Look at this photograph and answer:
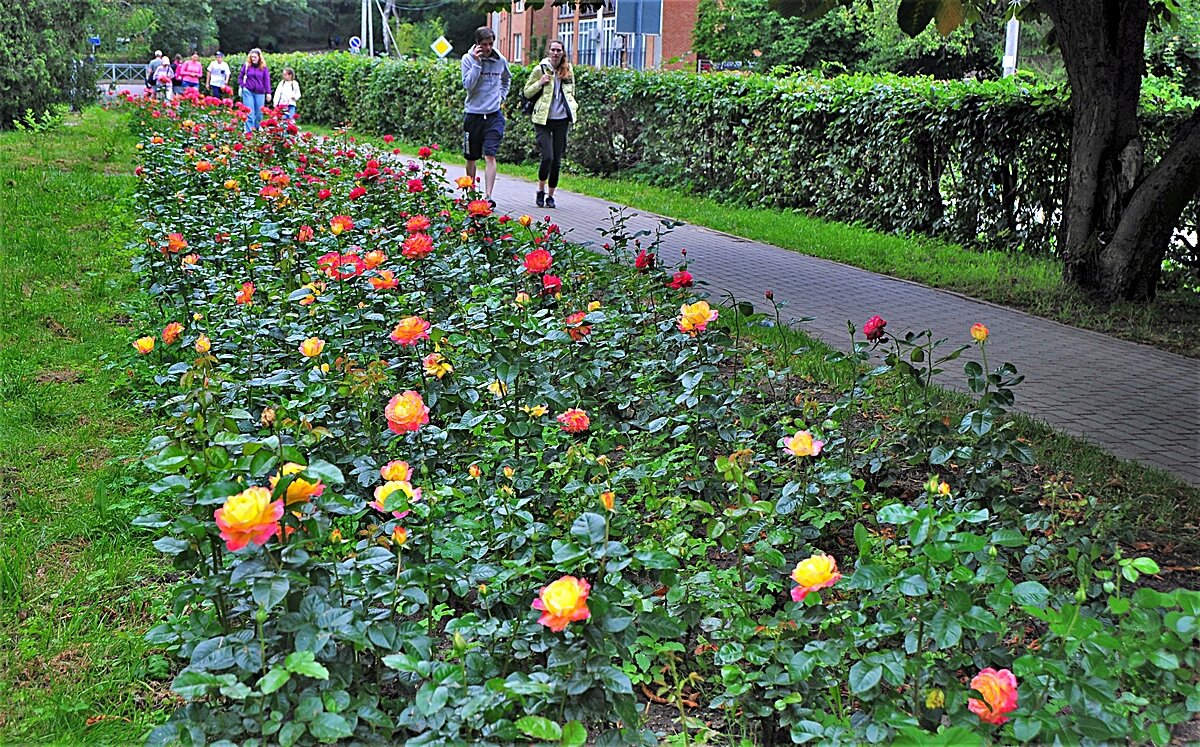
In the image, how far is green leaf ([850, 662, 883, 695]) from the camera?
2.42m

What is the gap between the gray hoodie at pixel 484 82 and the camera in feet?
37.4

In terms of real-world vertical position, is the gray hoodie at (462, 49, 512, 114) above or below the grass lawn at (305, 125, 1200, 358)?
above

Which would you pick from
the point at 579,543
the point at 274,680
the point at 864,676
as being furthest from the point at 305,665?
the point at 864,676

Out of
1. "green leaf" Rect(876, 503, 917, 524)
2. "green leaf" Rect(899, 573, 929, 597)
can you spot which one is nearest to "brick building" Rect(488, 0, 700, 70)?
"green leaf" Rect(876, 503, 917, 524)

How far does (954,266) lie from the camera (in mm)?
9539

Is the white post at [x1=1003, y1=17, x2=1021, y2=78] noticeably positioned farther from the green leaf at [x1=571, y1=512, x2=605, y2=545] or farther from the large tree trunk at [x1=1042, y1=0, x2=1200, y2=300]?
the green leaf at [x1=571, y1=512, x2=605, y2=545]

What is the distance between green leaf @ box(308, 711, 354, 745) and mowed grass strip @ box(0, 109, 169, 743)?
0.71m

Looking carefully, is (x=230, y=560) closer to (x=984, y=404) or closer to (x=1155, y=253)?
(x=984, y=404)

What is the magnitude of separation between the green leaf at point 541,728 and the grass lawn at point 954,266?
6140mm

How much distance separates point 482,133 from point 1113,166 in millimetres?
6099

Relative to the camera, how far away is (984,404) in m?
3.72

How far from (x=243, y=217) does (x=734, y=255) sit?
5011 millimetres

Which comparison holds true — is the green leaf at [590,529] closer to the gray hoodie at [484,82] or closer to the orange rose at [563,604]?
the orange rose at [563,604]

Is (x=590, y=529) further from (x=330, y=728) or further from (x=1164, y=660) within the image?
(x=1164, y=660)
